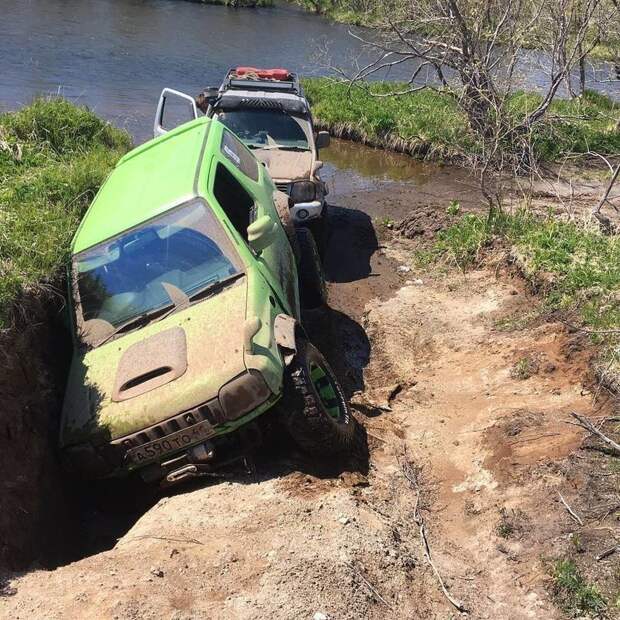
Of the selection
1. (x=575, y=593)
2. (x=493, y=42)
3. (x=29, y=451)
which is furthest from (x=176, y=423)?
(x=493, y=42)

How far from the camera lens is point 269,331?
4.98 metres

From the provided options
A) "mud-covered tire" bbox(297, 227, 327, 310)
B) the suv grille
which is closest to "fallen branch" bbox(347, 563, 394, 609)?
the suv grille

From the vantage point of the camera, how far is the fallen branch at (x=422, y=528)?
13.2ft

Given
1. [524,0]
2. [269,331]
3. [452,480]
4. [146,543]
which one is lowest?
[452,480]

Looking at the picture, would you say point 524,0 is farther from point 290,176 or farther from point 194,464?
point 194,464

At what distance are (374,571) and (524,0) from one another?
41.2 ft

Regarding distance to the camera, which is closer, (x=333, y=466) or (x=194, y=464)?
(x=194, y=464)

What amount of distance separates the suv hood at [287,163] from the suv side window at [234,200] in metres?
2.73

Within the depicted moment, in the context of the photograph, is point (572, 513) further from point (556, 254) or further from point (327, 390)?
point (556, 254)

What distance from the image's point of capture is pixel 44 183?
7387 mm

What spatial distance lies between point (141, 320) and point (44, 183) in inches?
121

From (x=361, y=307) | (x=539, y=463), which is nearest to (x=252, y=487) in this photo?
(x=539, y=463)

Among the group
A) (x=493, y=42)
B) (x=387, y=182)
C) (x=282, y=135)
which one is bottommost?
(x=387, y=182)

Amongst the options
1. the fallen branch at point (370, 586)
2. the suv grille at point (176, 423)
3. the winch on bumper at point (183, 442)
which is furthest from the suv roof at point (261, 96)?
the fallen branch at point (370, 586)
